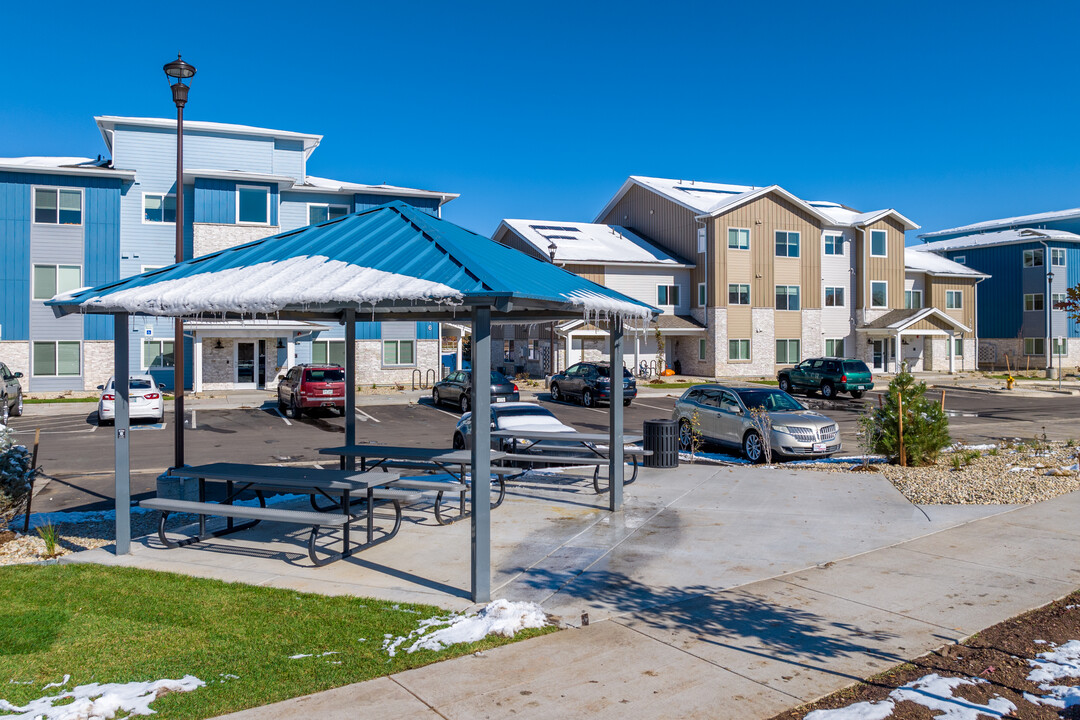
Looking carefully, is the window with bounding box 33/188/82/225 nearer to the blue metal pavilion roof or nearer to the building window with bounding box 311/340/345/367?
the building window with bounding box 311/340/345/367

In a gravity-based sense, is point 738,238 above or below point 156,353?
above

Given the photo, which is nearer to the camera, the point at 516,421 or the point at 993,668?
the point at 993,668

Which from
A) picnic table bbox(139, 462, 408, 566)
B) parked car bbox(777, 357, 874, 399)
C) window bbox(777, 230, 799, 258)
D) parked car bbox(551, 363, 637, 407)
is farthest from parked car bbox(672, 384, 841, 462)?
window bbox(777, 230, 799, 258)

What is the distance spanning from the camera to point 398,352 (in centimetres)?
3931

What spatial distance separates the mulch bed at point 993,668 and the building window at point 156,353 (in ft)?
117

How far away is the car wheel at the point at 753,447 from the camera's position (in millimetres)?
16047

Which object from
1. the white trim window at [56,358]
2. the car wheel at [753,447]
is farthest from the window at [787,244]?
the white trim window at [56,358]

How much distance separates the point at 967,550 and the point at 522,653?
18.0 feet

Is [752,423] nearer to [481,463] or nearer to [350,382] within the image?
[350,382]

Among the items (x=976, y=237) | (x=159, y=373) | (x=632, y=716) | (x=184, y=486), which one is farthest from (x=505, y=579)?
(x=976, y=237)

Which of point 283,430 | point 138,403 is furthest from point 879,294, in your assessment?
point 138,403

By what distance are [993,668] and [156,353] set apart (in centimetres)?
3691

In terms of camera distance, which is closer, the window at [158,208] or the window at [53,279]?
the window at [53,279]

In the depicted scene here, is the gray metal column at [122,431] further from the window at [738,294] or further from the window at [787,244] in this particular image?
the window at [787,244]
